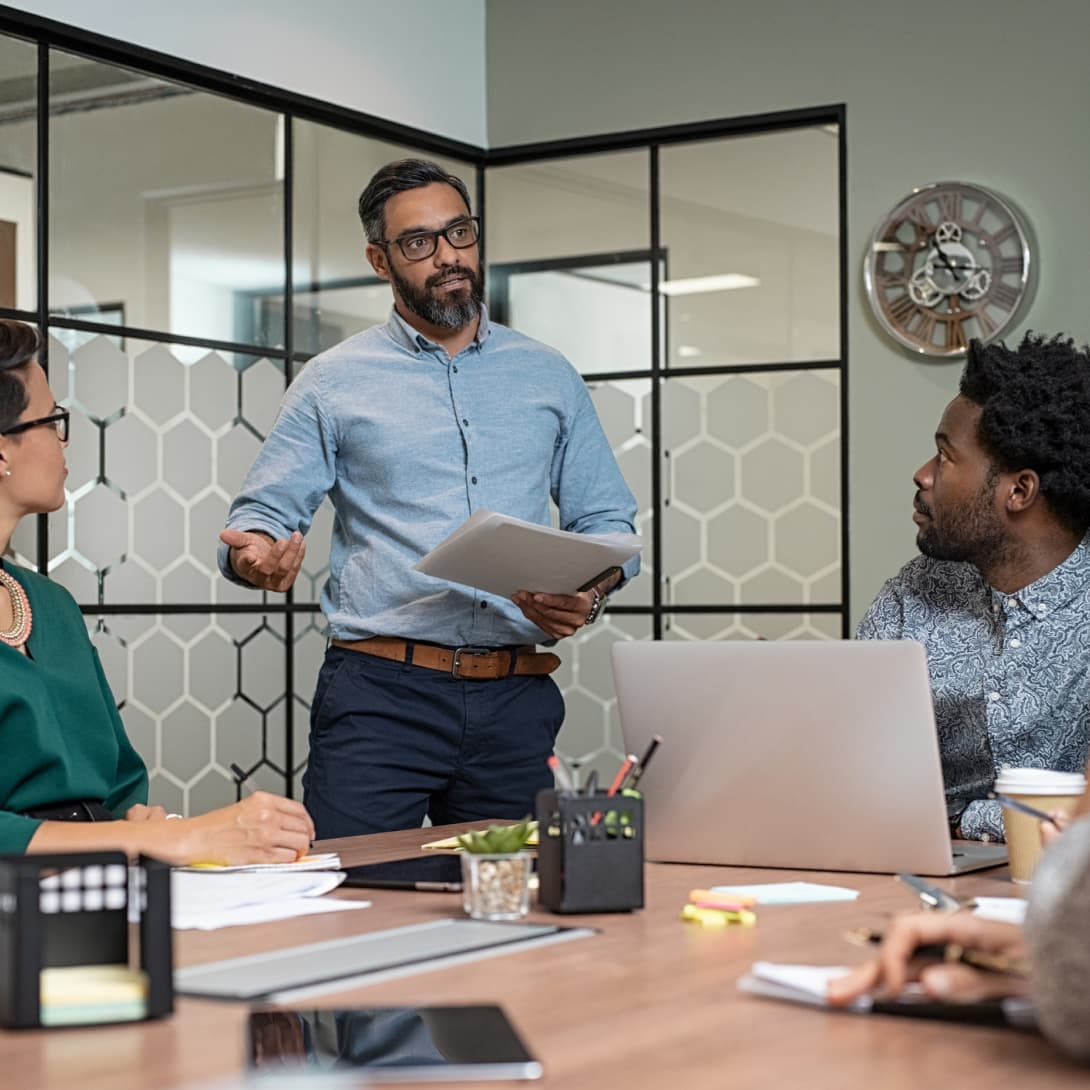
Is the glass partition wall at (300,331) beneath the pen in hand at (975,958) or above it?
above

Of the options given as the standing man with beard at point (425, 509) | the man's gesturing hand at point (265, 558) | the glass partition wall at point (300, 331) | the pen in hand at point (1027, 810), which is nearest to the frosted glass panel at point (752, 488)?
the glass partition wall at point (300, 331)

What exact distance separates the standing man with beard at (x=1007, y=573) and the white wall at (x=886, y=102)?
7.06 feet

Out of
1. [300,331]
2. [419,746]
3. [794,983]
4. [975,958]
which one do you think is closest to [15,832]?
[794,983]

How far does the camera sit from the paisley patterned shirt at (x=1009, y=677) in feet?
7.30

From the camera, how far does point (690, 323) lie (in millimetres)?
4938

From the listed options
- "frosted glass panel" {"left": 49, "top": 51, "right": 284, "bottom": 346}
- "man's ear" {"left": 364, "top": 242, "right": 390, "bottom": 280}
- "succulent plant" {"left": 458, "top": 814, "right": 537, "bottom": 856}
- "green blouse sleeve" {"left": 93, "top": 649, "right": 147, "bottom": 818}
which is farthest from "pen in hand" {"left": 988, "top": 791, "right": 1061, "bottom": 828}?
"frosted glass panel" {"left": 49, "top": 51, "right": 284, "bottom": 346}

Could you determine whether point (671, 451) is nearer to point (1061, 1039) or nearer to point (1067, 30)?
point (1067, 30)

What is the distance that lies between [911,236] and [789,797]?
3.08 m

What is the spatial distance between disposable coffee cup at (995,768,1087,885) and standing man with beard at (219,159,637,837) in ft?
4.01

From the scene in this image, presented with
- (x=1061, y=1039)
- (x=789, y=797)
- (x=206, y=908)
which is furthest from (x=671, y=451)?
(x=1061, y=1039)

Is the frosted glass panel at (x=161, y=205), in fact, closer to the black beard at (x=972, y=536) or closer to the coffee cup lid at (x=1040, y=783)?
the black beard at (x=972, y=536)

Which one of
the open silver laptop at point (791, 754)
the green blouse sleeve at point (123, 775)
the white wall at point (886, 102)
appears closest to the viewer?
the open silver laptop at point (791, 754)

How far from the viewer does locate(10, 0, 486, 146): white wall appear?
414 cm

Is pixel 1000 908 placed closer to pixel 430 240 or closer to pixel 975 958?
pixel 975 958
